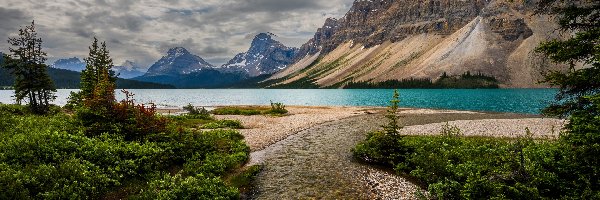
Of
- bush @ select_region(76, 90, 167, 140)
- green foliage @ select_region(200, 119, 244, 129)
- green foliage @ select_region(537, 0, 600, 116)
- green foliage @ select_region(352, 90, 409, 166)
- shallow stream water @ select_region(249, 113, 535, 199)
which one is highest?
green foliage @ select_region(537, 0, 600, 116)

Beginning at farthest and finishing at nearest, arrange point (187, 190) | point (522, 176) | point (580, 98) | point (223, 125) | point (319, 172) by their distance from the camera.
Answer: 1. point (223, 125)
2. point (319, 172)
3. point (187, 190)
4. point (580, 98)
5. point (522, 176)

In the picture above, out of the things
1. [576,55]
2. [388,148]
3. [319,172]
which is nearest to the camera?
[576,55]

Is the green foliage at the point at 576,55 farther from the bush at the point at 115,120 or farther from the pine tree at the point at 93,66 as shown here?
the pine tree at the point at 93,66

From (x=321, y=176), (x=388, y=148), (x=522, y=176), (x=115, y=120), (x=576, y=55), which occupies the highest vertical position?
(x=576, y=55)

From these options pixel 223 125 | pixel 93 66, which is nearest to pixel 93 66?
pixel 93 66

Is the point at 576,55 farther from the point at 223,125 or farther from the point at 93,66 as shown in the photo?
the point at 93,66

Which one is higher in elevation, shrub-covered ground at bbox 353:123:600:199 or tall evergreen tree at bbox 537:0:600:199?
tall evergreen tree at bbox 537:0:600:199

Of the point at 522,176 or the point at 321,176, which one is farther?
the point at 321,176

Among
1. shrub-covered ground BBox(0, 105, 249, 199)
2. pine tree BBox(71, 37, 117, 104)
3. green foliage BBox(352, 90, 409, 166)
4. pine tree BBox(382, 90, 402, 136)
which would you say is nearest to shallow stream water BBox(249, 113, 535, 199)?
green foliage BBox(352, 90, 409, 166)

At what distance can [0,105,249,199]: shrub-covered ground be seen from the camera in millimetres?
14289

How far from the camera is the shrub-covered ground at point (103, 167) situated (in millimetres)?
14289

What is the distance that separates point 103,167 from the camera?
691 inches

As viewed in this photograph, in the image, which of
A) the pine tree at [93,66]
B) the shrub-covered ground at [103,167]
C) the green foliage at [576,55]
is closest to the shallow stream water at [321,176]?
the shrub-covered ground at [103,167]

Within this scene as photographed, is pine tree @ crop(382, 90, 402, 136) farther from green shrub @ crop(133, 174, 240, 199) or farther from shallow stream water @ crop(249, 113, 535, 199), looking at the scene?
green shrub @ crop(133, 174, 240, 199)
